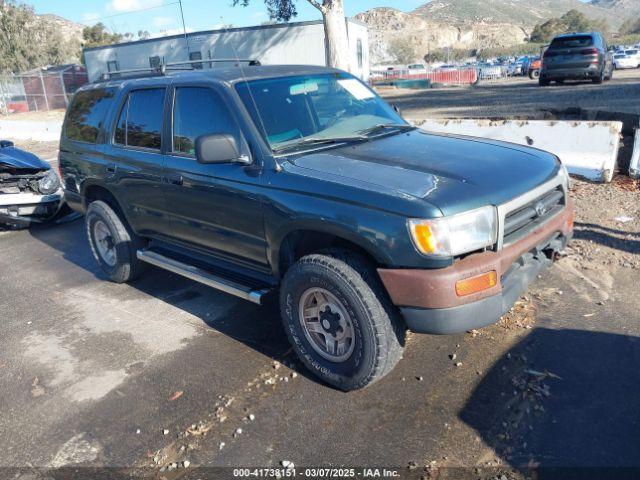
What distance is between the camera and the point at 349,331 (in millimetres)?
3205

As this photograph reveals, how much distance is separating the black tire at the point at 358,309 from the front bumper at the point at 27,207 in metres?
5.61

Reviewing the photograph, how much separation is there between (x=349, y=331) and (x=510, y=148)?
178cm

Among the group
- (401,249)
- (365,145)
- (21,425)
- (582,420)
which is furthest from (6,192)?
(582,420)

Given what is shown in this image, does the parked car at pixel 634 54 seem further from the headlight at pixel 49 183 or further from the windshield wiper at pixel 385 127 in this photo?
the headlight at pixel 49 183

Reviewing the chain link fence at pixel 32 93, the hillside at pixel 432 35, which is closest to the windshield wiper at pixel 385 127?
the chain link fence at pixel 32 93

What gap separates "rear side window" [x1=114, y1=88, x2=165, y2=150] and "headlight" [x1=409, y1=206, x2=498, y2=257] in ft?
8.28

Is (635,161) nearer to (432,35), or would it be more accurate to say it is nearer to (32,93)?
(32,93)

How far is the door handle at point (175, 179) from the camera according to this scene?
4.06 meters

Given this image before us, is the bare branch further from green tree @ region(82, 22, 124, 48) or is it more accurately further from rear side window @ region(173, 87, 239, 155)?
green tree @ region(82, 22, 124, 48)

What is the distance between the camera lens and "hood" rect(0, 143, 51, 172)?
24.0ft

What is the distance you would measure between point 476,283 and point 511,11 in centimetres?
17493

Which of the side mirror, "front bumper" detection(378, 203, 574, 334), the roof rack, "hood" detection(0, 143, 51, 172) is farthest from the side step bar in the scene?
"hood" detection(0, 143, 51, 172)

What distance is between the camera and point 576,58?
55.9ft

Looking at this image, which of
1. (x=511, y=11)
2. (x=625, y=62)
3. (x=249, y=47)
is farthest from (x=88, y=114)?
(x=511, y=11)
